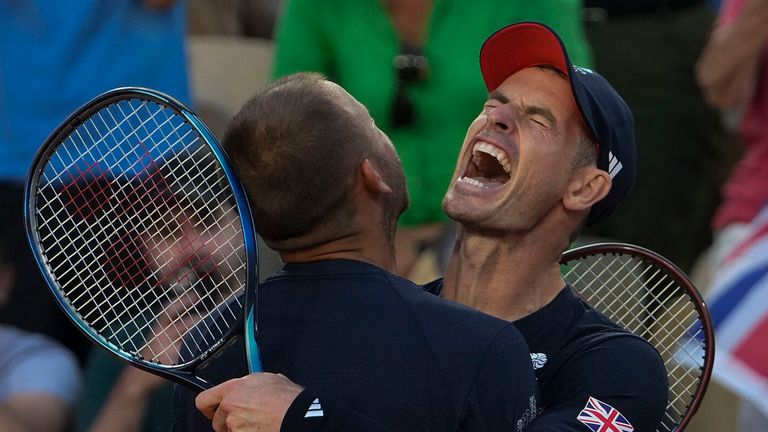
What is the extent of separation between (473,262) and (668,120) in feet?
8.82

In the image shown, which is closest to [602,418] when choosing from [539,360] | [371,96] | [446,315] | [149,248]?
[539,360]

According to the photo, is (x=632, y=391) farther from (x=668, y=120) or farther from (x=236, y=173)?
(x=668, y=120)

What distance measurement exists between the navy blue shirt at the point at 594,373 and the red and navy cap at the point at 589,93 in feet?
1.04

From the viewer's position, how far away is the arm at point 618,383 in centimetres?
262

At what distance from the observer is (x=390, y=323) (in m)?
2.35

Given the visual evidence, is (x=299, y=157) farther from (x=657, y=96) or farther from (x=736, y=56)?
(x=657, y=96)

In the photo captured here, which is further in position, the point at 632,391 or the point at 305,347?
the point at 632,391

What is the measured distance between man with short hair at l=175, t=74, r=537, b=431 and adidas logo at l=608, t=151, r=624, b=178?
51cm

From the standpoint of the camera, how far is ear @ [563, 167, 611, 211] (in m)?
2.92

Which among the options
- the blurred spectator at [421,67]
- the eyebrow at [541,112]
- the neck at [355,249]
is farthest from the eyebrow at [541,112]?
the blurred spectator at [421,67]

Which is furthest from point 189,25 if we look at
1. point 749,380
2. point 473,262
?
point 473,262

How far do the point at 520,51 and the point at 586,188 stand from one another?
29cm

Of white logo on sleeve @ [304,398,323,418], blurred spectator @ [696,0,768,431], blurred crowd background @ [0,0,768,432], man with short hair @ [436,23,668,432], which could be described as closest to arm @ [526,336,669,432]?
man with short hair @ [436,23,668,432]

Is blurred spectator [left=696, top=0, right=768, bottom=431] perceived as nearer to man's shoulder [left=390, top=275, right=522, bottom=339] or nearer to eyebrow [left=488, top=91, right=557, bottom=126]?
eyebrow [left=488, top=91, right=557, bottom=126]
